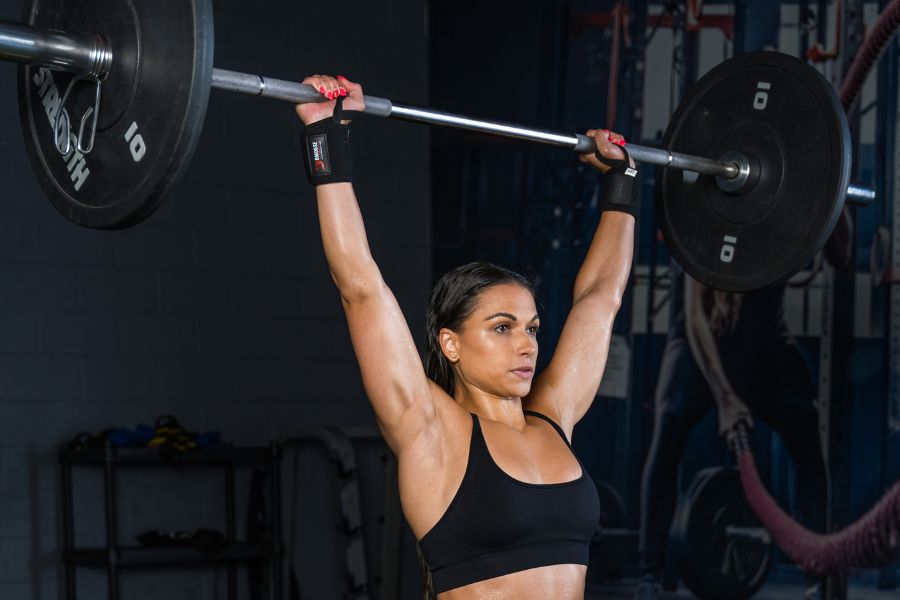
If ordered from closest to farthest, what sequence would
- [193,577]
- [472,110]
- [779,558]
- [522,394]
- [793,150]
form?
[522,394], [793,150], [779,558], [193,577], [472,110]

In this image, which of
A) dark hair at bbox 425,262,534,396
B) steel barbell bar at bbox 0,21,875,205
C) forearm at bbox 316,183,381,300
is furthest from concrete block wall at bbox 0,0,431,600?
forearm at bbox 316,183,381,300

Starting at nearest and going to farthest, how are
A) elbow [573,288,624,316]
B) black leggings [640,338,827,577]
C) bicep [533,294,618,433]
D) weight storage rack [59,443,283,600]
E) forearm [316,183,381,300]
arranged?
forearm [316,183,381,300] < bicep [533,294,618,433] < elbow [573,288,624,316] < black leggings [640,338,827,577] < weight storage rack [59,443,283,600]

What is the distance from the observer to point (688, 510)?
4.36m

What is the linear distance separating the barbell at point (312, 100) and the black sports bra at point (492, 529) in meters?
0.71

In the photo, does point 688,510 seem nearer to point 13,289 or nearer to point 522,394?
point 522,394

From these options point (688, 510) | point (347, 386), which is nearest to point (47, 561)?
point (347, 386)

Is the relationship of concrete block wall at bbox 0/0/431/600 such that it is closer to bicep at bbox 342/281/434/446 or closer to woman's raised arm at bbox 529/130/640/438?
woman's raised arm at bbox 529/130/640/438

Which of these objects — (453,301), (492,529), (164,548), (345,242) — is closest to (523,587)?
(492,529)

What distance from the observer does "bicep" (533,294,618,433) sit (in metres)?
2.60

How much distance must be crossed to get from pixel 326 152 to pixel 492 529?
30.3 inches

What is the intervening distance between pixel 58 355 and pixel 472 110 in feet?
6.88

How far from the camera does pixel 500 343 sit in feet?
7.63

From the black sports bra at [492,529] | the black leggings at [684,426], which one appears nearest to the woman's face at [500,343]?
the black sports bra at [492,529]

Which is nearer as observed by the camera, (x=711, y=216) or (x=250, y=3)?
(x=711, y=216)
